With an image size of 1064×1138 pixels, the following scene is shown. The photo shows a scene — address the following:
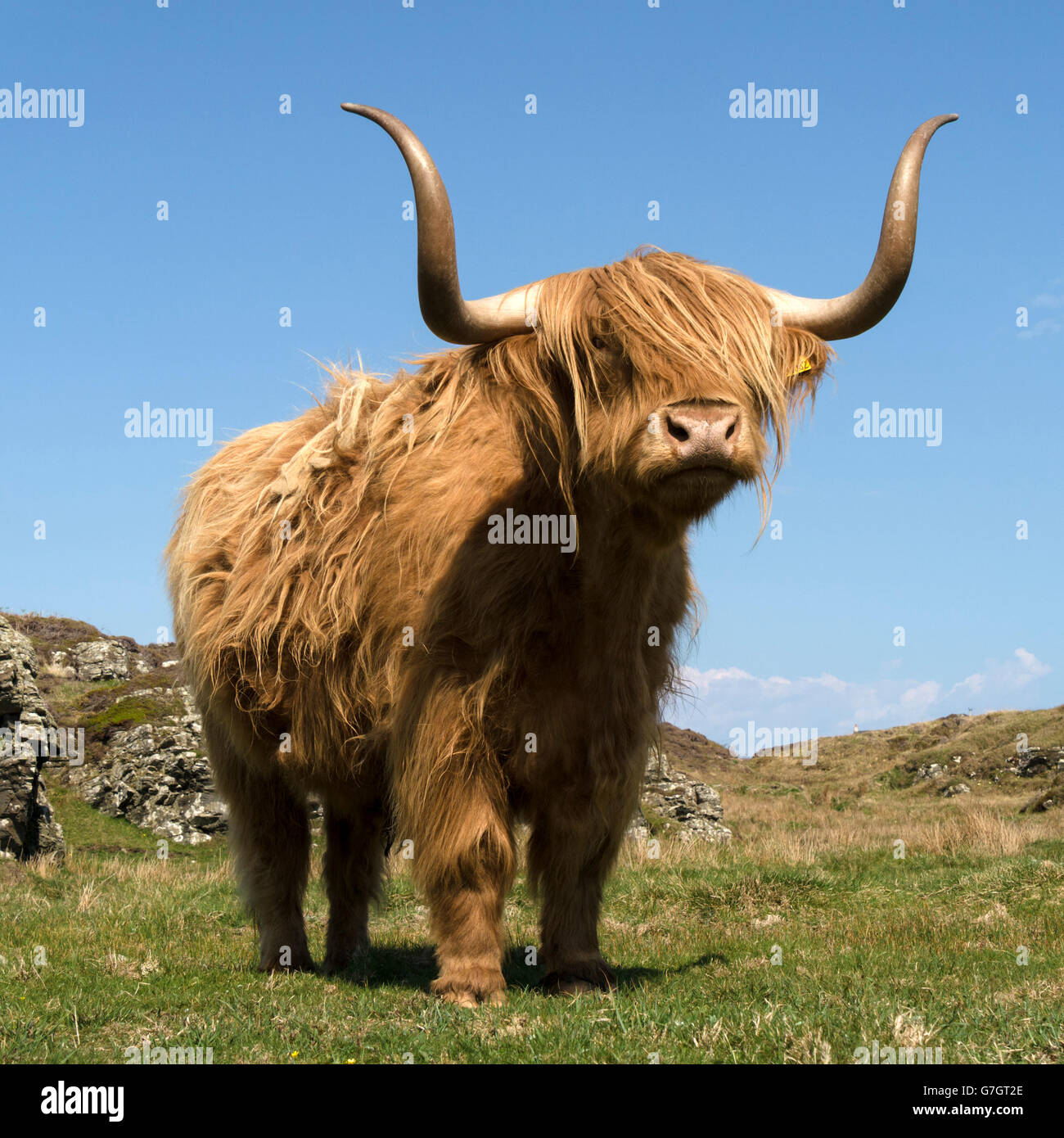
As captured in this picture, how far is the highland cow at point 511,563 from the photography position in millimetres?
3906

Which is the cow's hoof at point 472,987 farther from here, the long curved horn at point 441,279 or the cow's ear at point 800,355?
the cow's ear at point 800,355

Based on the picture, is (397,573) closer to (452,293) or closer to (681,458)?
(452,293)

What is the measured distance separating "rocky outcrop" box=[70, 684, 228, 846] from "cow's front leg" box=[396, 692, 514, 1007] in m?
9.69

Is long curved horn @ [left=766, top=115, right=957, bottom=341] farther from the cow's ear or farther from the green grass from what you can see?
the green grass

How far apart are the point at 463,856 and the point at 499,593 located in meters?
1.04

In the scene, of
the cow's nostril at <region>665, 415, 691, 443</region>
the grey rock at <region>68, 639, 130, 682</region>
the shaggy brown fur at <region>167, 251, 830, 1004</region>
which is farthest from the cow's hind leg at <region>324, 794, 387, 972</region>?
the grey rock at <region>68, 639, 130, 682</region>

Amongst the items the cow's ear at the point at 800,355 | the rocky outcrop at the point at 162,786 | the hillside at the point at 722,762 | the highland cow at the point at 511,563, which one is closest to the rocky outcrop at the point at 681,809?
the hillside at the point at 722,762

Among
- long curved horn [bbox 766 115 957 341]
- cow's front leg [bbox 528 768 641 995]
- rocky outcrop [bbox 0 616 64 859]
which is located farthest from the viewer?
rocky outcrop [bbox 0 616 64 859]

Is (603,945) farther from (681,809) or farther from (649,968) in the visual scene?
(681,809)

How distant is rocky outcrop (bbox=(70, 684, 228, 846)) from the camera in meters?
13.6

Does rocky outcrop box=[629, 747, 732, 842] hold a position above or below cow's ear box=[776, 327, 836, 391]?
below

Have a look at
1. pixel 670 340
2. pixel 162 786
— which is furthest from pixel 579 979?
pixel 162 786
